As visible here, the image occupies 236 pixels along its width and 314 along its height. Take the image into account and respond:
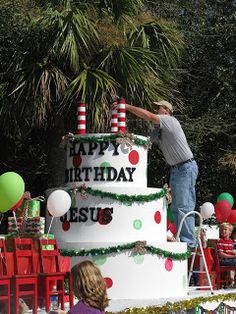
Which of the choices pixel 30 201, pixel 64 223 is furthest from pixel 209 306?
pixel 30 201

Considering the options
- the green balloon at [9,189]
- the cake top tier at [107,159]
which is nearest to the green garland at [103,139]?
the cake top tier at [107,159]

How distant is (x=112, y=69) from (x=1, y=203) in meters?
6.27

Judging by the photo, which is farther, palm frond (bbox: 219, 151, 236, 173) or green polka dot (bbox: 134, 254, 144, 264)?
palm frond (bbox: 219, 151, 236, 173)

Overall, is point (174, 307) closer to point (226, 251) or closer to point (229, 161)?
point (226, 251)

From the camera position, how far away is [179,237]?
29.7 ft

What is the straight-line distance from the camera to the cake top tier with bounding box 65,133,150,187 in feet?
27.5

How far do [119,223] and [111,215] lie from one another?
120 mm

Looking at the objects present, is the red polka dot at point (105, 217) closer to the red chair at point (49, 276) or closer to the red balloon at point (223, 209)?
the red chair at point (49, 276)

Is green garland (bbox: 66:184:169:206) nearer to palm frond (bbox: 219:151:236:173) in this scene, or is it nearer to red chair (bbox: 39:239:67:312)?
red chair (bbox: 39:239:67:312)

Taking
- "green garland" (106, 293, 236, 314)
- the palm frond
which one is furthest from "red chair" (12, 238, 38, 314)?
the palm frond

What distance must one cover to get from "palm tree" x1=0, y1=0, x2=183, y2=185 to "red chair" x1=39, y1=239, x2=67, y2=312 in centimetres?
483

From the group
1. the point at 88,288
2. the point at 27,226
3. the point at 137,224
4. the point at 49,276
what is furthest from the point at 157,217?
the point at 88,288

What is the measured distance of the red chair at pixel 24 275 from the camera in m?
6.41

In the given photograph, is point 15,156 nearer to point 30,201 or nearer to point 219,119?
point 219,119
